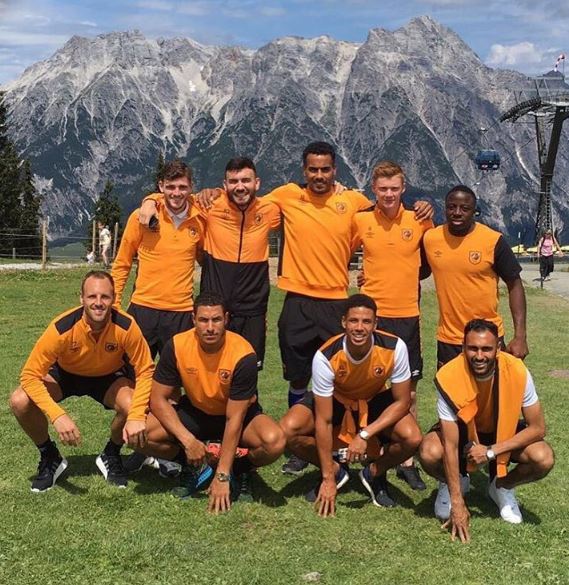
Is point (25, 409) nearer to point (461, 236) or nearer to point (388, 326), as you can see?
point (388, 326)

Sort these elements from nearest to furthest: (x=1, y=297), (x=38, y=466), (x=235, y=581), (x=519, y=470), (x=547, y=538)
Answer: (x=235, y=581) → (x=547, y=538) → (x=519, y=470) → (x=38, y=466) → (x=1, y=297)

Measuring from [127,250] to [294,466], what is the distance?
99.2 inches

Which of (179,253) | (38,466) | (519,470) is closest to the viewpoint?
(519,470)

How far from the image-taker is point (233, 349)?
219 inches

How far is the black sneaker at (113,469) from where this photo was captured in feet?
19.2

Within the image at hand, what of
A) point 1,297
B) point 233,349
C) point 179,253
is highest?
point 179,253

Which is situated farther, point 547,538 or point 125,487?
point 125,487

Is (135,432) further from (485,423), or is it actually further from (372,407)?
(485,423)

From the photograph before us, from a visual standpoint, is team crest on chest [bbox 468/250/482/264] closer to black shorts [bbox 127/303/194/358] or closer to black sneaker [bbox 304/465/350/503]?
black sneaker [bbox 304/465/350/503]

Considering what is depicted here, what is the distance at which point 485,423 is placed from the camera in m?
5.33

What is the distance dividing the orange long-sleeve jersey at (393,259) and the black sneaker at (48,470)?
9.81 feet

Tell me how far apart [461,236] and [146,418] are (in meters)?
3.03

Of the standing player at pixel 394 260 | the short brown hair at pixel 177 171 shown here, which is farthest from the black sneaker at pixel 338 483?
the short brown hair at pixel 177 171

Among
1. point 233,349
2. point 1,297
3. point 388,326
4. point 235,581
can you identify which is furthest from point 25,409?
point 1,297
